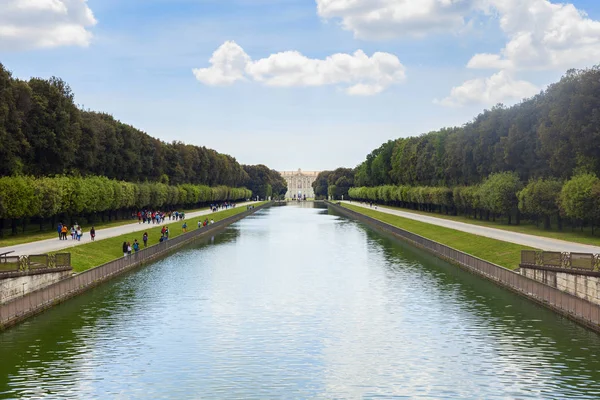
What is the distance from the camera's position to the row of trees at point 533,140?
227ft

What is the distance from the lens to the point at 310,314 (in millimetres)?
35906

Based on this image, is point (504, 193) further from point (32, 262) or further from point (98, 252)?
point (32, 262)

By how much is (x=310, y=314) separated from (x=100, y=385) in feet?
46.7

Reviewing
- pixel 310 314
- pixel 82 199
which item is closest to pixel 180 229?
pixel 82 199

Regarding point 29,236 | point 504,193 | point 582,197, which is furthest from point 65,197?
point 582,197

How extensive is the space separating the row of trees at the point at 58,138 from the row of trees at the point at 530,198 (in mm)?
49658

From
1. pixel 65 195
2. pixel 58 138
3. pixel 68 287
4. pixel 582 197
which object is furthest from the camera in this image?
pixel 58 138

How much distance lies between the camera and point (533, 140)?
87.4 m

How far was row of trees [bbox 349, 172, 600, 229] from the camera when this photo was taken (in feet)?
208

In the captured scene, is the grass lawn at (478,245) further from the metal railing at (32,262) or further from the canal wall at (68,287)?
the metal railing at (32,262)

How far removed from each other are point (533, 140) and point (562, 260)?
5459cm

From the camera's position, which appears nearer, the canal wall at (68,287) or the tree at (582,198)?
the canal wall at (68,287)

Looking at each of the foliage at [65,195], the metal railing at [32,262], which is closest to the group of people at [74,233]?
the foliage at [65,195]

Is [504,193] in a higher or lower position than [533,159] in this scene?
lower
